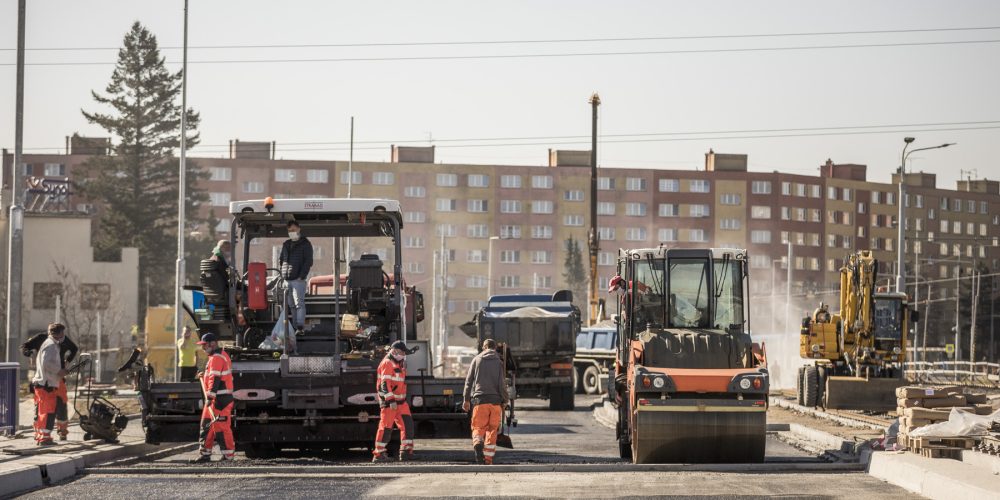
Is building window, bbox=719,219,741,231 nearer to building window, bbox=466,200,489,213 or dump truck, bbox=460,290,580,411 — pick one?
building window, bbox=466,200,489,213

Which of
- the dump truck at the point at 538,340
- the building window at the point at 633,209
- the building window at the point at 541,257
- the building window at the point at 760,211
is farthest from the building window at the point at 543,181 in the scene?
the dump truck at the point at 538,340

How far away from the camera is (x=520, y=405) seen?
41094 millimetres

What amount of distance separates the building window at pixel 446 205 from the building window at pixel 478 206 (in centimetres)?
125

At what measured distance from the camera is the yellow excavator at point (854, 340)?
35688mm

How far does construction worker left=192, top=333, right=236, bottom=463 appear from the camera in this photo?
18.4 metres

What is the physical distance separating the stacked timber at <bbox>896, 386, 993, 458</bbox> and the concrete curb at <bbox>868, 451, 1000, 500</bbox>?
0.75 ft

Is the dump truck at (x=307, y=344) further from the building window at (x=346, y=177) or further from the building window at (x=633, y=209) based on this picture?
the building window at (x=633, y=209)

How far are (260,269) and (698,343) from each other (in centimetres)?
577

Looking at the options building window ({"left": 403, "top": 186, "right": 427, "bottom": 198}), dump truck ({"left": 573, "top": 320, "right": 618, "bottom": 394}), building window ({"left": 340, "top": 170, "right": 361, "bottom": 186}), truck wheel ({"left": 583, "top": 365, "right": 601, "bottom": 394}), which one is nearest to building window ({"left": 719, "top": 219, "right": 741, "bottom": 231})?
building window ({"left": 403, "top": 186, "right": 427, "bottom": 198})

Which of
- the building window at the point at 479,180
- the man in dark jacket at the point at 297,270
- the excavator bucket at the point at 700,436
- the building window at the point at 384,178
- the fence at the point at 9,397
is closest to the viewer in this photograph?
the excavator bucket at the point at 700,436

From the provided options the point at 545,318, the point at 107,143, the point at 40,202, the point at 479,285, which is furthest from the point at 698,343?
the point at 479,285

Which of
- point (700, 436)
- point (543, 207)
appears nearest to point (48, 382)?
point (700, 436)

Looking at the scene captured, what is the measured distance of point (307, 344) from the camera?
19.5 meters

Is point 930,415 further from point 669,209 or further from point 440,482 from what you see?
point 669,209
